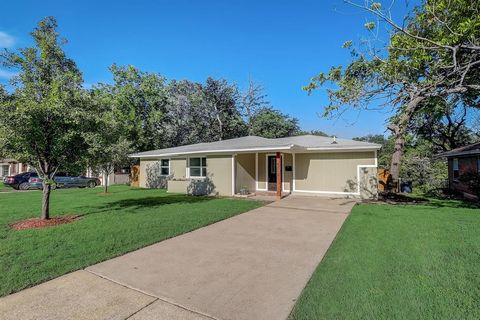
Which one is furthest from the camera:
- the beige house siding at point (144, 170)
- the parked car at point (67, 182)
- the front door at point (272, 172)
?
the beige house siding at point (144, 170)

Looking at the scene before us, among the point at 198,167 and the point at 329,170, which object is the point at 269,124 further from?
the point at 329,170

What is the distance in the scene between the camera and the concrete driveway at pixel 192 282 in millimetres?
3277

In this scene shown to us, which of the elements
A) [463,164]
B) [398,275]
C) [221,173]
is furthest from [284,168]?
[398,275]

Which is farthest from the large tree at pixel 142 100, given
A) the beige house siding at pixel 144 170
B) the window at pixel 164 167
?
the window at pixel 164 167

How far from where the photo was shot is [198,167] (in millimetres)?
16766

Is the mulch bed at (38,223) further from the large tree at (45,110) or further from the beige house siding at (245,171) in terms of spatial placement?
the beige house siding at (245,171)

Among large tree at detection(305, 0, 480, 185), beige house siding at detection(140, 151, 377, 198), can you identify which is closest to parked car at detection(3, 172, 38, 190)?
beige house siding at detection(140, 151, 377, 198)

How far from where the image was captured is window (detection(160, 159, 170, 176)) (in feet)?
64.2

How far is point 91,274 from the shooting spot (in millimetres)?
4359

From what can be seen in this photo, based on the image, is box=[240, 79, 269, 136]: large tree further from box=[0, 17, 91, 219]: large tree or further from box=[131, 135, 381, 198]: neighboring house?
box=[0, 17, 91, 219]: large tree

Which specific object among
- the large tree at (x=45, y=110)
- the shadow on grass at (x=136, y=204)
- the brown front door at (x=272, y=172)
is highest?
the large tree at (x=45, y=110)

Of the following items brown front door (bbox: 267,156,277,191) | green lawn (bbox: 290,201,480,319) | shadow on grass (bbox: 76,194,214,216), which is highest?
brown front door (bbox: 267,156,277,191)

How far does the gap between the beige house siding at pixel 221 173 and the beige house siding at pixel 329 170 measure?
11.8 ft

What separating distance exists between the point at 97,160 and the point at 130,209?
8.21ft
